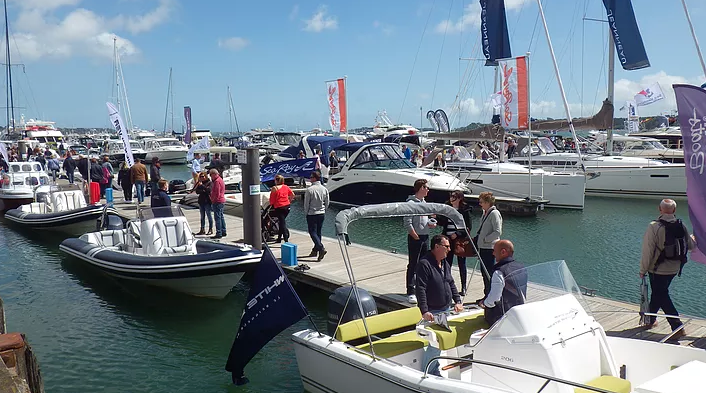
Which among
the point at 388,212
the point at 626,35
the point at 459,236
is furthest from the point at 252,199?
the point at 626,35

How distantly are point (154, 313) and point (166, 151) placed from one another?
3679 cm

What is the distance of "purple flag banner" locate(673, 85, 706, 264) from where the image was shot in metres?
5.97

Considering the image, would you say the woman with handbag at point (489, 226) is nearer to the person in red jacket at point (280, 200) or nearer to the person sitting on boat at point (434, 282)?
the person sitting on boat at point (434, 282)

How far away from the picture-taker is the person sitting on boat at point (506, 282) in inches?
205

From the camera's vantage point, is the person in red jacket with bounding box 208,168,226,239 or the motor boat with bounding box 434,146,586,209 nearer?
the person in red jacket with bounding box 208,168,226,239

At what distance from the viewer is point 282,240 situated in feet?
41.5

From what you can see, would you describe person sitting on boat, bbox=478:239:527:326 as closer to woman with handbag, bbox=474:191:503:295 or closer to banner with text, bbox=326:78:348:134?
woman with handbag, bbox=474:191:503:295

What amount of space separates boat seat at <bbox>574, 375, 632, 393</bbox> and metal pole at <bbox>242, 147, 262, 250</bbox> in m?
7.52

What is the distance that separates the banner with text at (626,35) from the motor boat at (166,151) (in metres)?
30.7

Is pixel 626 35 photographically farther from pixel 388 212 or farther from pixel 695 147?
pixel 388 212

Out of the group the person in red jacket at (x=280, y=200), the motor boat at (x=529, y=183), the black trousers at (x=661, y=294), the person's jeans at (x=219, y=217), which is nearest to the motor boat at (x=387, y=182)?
the motor boat at (x=529, y=183)

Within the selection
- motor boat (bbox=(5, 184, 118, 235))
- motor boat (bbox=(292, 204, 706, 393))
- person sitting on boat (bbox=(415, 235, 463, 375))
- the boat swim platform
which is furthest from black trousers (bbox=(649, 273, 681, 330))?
motor boat (bbox=(5, 184, 118, 235))

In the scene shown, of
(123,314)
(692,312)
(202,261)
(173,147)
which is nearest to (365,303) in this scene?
(202,261)

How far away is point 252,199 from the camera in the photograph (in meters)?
11.0
